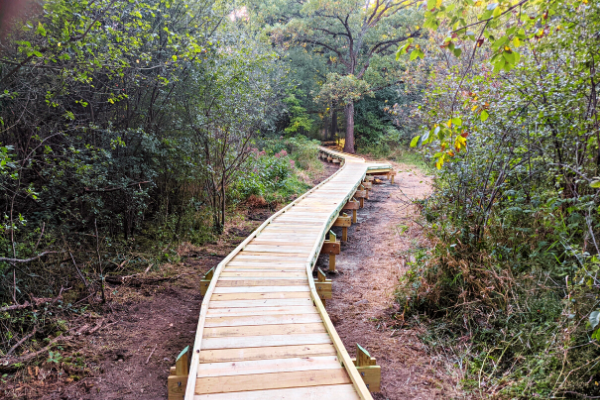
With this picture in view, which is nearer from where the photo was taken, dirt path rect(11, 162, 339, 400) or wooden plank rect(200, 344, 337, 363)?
wooden plank rect(200, 344, 337, 363)

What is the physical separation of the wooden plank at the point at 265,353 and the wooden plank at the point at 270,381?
0.78ft

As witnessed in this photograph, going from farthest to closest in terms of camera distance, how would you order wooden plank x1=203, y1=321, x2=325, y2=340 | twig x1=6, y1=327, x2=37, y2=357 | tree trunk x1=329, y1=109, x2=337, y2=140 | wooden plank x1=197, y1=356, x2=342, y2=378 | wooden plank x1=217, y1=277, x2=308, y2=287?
tree trunk x1=329, y1=109, x2=337, y2=140
wooden plank x1=217, y1=277, x2=308, y2=287
twig x1=6, y1=327, x2=37, y2=357
wooden plank x1=203, y1=321, x2=325, y2=340
wooden plank x1=197, y1=356, x2=342, y2=378

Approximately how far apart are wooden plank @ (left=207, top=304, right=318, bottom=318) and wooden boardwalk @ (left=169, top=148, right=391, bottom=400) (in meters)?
0.01

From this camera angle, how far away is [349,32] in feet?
71.6

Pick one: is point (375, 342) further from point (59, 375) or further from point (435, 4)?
point (435, 4)

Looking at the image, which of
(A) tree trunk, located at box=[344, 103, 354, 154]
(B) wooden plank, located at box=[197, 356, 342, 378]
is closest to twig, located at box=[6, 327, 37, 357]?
(B) wooden plank, located at box=[197, 356, 342, 378]

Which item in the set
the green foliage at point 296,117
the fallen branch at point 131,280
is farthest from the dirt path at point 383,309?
the green foliage at point 296,117

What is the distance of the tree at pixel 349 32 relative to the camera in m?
20.4

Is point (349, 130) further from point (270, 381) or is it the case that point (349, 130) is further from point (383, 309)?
point (270, 381)

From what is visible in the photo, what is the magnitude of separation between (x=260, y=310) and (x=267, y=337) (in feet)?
1.80

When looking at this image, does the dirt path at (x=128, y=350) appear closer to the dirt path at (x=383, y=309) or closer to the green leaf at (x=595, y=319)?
the dirt path at (x=383, y=309)

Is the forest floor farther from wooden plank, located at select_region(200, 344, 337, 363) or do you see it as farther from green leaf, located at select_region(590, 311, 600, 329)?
green leaf, located at select_region(590, 311, 600, 329)

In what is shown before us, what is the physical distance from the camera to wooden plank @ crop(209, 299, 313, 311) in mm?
3975

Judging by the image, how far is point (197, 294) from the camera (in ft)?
18.5
